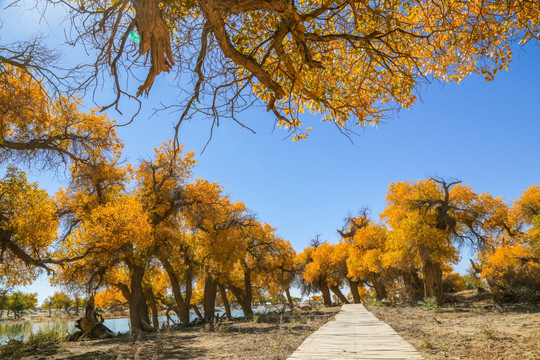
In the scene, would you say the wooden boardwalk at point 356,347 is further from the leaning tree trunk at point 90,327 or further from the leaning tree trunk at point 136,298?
the leaning tree trunk at point 90,327

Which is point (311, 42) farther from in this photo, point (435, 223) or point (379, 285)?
point (379, 285)

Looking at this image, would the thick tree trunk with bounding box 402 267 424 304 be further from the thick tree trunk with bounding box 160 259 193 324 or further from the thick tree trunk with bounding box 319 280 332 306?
the thick tree trunk with bounding box 160 259 193 324

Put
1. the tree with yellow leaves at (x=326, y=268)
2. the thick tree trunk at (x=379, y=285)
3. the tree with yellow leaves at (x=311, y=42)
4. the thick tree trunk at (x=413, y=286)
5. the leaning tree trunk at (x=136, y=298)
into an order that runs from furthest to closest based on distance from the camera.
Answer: the tree with yellow leaves at (x=326, y=268)
the thick tree trunk at (x=379, y=285)
the thick tree trunk at (x=413, y=286)
the leaning tree trunk at (x=136, y=298)
the tree with yellow leaves at (x=311, y=42)

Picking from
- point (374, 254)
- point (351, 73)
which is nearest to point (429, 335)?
point (351, 73)

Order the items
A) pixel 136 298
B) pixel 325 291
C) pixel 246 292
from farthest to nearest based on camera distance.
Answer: pixel 325 291
pixel 246 292
pixel 136 298

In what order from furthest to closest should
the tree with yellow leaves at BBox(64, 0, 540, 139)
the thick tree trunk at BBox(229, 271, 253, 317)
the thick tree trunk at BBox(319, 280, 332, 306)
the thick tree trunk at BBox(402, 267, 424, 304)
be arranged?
the thick tree trunk at BBox(319, 280, 332, 306)
the thick tree trunk at BBox(402, 267, 424, 304)
the thick tree trunk at BBox(229, 271, 253, 317)
the tree with yellow leaves at BBox(64, 0, 540, 139)

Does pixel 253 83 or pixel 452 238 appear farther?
pixel 452 238

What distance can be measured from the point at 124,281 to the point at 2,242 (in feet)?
31.3

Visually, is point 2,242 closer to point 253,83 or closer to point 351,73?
point 253,83

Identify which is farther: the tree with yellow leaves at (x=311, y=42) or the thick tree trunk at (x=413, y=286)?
the thick tree trunk at (x=413, y=286)

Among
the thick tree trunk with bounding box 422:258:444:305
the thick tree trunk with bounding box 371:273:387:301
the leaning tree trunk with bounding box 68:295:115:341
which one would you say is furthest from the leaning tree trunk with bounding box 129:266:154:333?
the thick tree trunk with bounding box 371:273:387:301

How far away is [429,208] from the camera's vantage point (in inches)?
753

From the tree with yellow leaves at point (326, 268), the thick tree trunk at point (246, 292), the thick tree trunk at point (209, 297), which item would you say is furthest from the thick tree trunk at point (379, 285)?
the thick tree trunk at point (209, 297)

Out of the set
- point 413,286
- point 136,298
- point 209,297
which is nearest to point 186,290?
point 209,297
